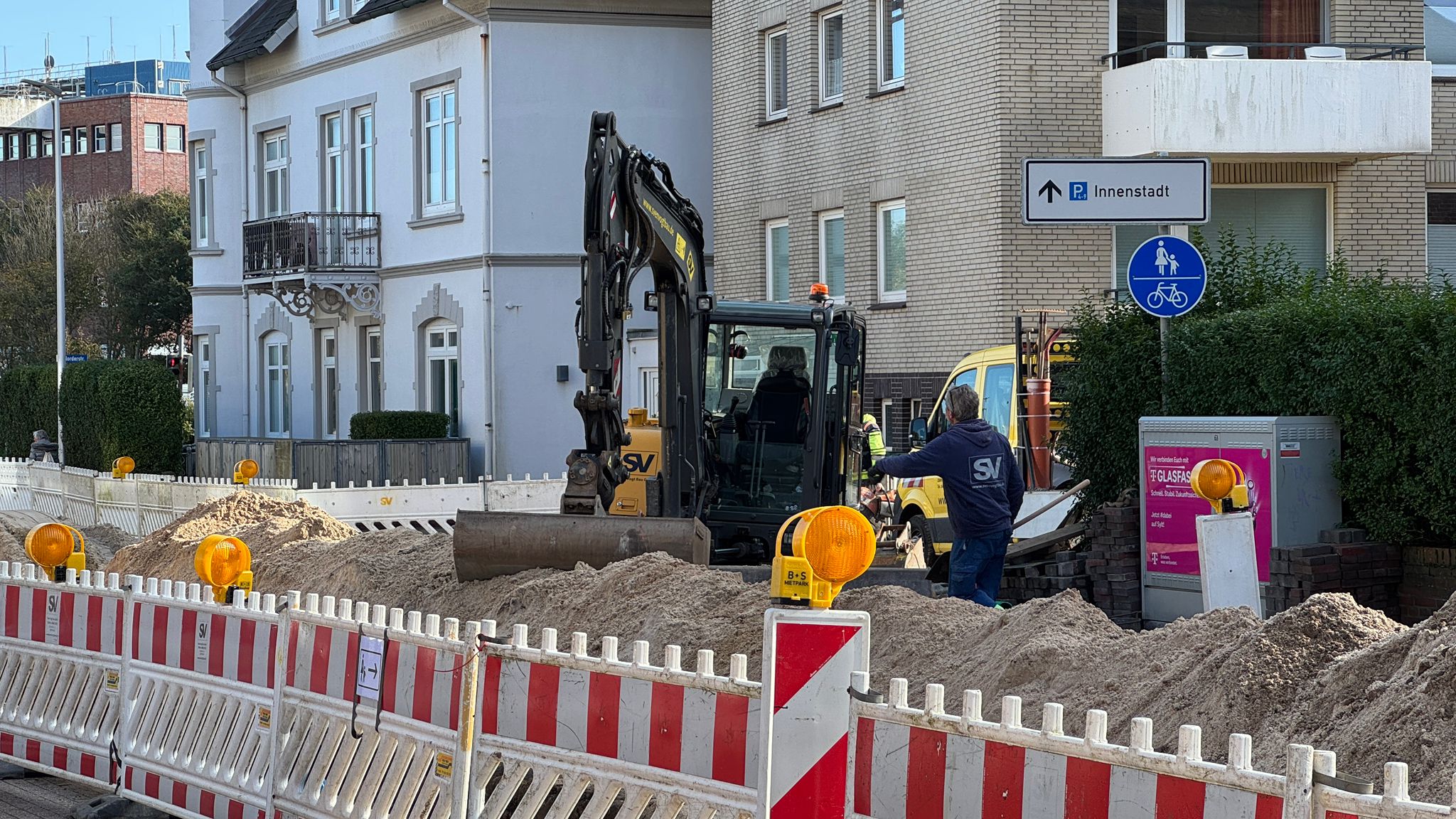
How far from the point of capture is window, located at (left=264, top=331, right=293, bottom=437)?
3875 centimetres

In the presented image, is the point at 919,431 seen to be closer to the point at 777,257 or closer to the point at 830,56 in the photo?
the point at 830,56

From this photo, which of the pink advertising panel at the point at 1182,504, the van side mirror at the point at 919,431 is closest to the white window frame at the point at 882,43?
the van side mirror at the point at 919,431

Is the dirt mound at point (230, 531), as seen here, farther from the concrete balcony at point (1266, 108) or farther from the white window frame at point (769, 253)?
the white window frame at point (769, 253)

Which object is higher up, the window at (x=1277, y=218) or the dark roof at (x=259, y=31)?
the dark roof at (x=259, y=31)

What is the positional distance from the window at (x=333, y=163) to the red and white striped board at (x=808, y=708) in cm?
3180

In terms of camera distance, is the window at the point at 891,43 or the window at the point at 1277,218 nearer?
the window at the point at 1277,218

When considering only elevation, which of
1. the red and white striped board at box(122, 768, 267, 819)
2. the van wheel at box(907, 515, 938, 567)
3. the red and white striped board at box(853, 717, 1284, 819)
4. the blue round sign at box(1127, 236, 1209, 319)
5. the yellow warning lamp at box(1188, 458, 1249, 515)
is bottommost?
the red and white striped board at box(122, 768, 267, 819)

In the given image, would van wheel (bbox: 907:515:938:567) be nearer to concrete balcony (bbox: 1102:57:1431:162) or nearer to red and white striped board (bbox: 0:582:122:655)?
concrete balcony (bbox: 1102:57:1431:162)

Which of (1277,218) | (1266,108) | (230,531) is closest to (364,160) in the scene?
(1277,218)

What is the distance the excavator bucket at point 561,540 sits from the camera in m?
11.3

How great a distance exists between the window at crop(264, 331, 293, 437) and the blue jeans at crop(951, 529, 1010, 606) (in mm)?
28215

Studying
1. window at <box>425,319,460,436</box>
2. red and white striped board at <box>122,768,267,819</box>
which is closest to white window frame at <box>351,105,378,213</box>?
window at <box>425,319,460,436</box>

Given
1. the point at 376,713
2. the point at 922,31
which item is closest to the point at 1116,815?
the point at 376,713

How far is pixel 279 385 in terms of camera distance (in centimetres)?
3925
